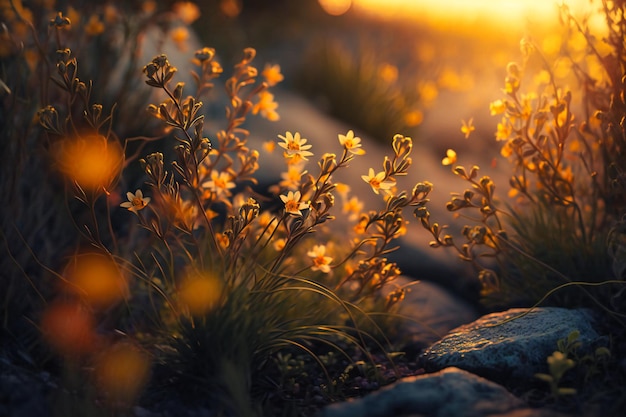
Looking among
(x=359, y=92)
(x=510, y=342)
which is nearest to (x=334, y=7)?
(x=359, y=92)

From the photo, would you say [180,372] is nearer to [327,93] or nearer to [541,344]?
[541,344]

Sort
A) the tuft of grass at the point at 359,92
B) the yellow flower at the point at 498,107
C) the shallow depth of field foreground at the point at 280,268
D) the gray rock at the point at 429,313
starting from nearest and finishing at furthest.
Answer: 1. the shallow depth of field foreground at the point at 280,268
2. the yellow flower at the point at 498,107
3. the gray rock at the point at 429,313
4. the tuft of grass at the point at 359,92

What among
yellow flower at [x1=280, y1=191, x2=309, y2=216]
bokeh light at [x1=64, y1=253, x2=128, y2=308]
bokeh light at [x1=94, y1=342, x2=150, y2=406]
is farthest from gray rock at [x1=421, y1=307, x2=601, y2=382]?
bokeh light at [x1=64, y1=253, x2=128, y2=308]

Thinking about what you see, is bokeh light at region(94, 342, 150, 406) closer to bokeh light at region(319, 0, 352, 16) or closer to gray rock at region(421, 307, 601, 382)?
gray rock at region(421, 307, 601, 382)

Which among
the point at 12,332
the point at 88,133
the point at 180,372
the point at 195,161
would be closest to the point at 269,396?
the point at 180,372

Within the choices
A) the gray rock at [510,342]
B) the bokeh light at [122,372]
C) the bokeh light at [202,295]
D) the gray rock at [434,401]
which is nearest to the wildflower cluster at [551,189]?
the gray rock at [510,342]

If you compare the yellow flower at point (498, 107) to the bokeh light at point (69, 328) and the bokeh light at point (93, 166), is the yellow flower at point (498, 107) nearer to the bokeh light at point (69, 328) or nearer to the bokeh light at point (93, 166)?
the bokeh light at point (93, 166)

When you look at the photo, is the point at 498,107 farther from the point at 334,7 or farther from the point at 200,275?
the point at 334,7
